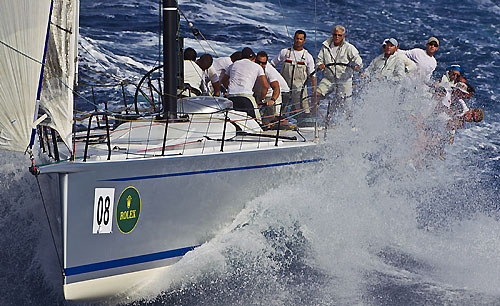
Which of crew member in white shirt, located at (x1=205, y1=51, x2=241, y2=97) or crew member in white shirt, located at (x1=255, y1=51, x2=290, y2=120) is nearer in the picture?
crew member in white shirt, located at (x1=255, y1=51, x2=290, y2=120)

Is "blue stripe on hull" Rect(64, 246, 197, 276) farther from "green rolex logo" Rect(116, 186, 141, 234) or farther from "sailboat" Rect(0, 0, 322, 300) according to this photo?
"green rolex logo" Rect(116, 186, 141, 234)

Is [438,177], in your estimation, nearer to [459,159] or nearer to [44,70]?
[459,159]

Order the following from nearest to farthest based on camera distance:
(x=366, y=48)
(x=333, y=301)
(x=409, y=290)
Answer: (x=333, y=301), (x=409, y=290), (x=366, y=48)

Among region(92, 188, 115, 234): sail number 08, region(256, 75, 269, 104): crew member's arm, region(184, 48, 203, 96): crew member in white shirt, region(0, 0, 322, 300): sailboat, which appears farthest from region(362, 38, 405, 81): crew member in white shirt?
region(92, 188, 115, 234): sail number 08

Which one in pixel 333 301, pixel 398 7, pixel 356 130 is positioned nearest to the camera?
pixel 333 301

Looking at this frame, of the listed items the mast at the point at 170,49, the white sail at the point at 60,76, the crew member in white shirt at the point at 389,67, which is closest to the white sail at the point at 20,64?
the white sail at the point at 60,76

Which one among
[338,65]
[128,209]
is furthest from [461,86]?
[128,209]

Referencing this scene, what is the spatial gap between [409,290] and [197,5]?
12.8 meters

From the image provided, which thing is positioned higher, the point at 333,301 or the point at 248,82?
the point at 248,82

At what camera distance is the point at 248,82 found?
24.3ft

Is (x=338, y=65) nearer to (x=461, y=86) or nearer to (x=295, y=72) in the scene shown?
(x=295, y=72)

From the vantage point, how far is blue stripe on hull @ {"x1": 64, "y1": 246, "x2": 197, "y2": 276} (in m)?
5.29

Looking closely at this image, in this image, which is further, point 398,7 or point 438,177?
point 398,7

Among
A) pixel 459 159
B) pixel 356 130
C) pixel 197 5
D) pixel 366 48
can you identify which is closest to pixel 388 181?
pixel 356 130
